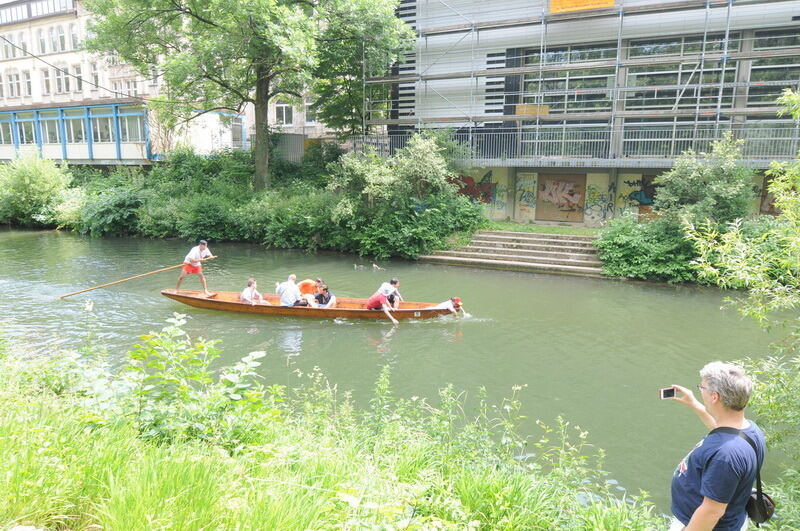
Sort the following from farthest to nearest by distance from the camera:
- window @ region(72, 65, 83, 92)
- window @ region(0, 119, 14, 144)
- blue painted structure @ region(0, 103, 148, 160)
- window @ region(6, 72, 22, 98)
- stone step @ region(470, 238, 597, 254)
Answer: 1. window @ region(6, 72, 22, 98)
2. window @ region(72, 65, 83, 92)
3. window @ region(0, 119, 14, 144)
4. blue painted structure @ region(0, 103, 148, 160)
5. stone step @ region(470, 238, 597, 254)

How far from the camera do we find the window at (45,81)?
43059 mm

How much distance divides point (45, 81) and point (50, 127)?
36.1 feet

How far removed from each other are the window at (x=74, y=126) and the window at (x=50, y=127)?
35.9 inches

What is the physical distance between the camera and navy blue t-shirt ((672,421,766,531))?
2.72 metres

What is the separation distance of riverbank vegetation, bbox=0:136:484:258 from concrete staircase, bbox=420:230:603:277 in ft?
3.39

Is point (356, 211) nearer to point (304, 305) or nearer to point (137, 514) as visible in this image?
point (304, 305)

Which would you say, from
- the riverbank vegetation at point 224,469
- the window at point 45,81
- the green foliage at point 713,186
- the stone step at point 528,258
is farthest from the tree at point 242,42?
the window at point 45,81

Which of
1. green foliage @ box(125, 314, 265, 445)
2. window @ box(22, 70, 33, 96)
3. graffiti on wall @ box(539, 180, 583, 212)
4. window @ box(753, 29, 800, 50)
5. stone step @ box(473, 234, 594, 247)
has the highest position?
window @ box(22, 70, 33, 96)

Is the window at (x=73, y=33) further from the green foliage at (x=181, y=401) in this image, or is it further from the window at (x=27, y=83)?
the green foliage at (x=181, y=401)

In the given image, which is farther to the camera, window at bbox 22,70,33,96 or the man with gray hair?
window at bbox 22,70,33,96

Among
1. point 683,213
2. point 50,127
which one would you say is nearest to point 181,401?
point 683,213

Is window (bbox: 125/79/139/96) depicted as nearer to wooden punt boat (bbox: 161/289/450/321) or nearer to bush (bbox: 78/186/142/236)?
bush (bbox: 78/186/142/236)

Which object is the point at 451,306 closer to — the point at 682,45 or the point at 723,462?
the point at 723,462

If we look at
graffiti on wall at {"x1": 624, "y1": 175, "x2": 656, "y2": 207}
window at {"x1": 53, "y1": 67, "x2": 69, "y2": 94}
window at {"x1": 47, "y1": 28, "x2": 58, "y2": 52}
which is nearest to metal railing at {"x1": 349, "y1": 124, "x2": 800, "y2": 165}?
graffiti on wall at {"x1": 624, "y1": 175, "x2": 656, "y2": 207}
